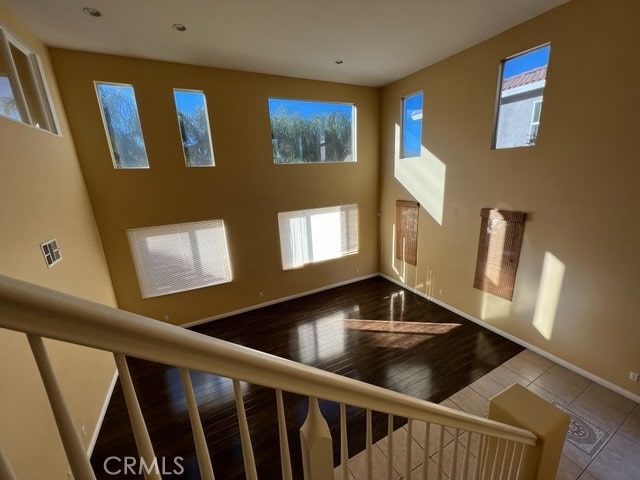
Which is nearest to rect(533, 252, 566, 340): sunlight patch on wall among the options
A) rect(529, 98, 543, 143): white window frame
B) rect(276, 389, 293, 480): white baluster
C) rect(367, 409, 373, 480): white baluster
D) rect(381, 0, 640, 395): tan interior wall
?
rect(381, 0, 640, 395): tan interior wall

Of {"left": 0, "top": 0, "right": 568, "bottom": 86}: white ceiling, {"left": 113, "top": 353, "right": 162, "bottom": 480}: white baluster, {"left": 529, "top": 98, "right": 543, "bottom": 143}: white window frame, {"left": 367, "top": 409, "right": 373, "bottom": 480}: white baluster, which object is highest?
{"left": 0, "top": 0, "right": 568, "bottom": 86}: white ceiling

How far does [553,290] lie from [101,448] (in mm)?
5164

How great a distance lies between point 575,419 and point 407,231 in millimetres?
3442

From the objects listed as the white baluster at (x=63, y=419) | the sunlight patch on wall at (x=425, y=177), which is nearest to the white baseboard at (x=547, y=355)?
the sunlight patch on wall at (x=425, y=177)

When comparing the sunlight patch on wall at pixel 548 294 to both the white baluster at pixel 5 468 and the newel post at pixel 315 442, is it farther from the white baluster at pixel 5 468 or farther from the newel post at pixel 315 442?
the white baluster at pixel 5 468

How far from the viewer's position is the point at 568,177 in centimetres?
307

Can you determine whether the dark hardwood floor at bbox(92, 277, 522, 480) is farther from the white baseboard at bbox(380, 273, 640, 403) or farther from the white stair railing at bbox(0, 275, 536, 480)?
the white stair railing at bbox(0, 275, 536, 480)

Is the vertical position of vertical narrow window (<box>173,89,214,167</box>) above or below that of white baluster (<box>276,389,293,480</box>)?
above

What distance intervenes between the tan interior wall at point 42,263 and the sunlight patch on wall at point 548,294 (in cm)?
448

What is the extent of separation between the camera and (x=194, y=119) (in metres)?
4.18

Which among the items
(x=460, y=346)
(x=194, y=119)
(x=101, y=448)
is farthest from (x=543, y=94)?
(x=101, y=448)

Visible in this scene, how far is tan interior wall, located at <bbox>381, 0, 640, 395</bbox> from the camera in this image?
2.66 meters

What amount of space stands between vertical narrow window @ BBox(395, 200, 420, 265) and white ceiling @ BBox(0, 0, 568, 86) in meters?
2.44

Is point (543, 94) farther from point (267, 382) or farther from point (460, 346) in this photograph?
point (267, 382)
